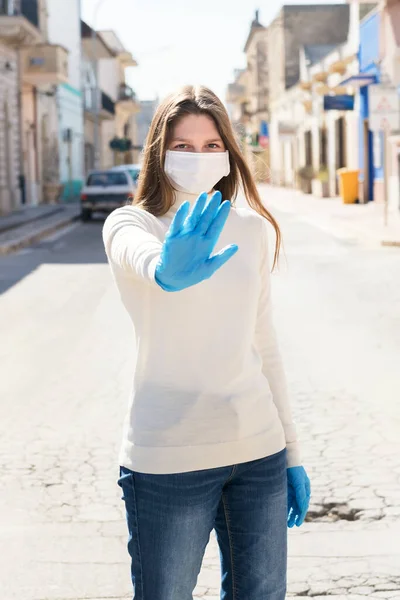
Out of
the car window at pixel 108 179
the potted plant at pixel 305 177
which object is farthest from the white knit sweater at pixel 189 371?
the potted plant at pixel 305 177

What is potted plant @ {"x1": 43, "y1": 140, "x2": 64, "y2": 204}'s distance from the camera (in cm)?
3909

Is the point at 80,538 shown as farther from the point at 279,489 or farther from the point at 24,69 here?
the point at 24,69

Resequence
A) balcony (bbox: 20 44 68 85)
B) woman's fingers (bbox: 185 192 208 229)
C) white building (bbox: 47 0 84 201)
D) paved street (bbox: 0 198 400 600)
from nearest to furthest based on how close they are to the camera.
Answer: woman's fingers (bbox: 185 192 208 229)
paved street (bbox: 0 198 400 600)
balcony (bbox: 20 44 68 85)
white building (bbox: 47 0 84 201)

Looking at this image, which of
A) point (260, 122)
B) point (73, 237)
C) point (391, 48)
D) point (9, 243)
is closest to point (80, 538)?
point (9, 243)

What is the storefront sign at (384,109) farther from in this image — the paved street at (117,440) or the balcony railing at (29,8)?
the balcony railing at (29,8)

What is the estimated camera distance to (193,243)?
178cm

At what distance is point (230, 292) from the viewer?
219 cm

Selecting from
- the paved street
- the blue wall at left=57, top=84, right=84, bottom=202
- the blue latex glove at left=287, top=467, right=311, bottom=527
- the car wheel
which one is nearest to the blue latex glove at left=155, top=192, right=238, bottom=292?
the blue latex glove at left=287, top=467, right=311, bottom=527

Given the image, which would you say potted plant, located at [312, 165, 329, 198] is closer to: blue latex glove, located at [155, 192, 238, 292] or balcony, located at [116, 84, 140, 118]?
balcony, located at [116, 84, 140, 118]

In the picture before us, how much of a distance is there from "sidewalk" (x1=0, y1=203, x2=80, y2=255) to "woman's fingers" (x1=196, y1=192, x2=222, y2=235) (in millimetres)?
16763

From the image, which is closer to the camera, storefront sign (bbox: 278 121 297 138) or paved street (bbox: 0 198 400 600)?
paved street (bbox: 0 198 400 600)

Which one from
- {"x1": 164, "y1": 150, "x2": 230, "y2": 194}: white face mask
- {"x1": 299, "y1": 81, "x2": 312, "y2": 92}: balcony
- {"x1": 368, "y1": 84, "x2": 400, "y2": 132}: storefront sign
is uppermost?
{"x1": 299, "y1": 81, "x2": 312, "y2": 92}: balcony

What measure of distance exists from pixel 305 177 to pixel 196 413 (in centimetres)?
4167

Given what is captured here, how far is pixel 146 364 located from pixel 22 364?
5.69 m
